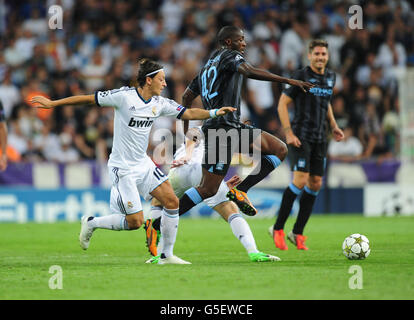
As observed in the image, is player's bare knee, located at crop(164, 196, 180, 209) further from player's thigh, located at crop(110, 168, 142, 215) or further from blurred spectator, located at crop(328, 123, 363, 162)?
blurred spectator, located at crop(328, 123, 363, 162)

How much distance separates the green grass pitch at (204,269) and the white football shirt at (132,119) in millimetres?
1105

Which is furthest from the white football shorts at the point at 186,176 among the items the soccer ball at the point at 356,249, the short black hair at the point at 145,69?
the soccer ball at the point at 356,249

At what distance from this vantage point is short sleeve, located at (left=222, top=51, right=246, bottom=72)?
7661mm

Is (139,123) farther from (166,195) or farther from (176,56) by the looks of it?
(176,56)

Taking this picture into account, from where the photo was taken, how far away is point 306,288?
5.71m

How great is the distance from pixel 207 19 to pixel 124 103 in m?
11.9

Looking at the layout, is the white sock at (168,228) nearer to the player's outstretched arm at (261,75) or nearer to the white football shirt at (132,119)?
the white football shirt at (132,119)

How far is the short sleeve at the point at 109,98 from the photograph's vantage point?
7480 millimetres

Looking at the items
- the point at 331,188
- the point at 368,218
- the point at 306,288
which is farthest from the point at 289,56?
the point at 306,288

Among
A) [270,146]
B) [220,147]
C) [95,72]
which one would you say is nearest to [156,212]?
[220,147]

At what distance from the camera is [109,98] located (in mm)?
7508

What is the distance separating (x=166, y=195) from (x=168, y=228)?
1.09ft

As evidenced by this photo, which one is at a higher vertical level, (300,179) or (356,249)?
(300,179)
